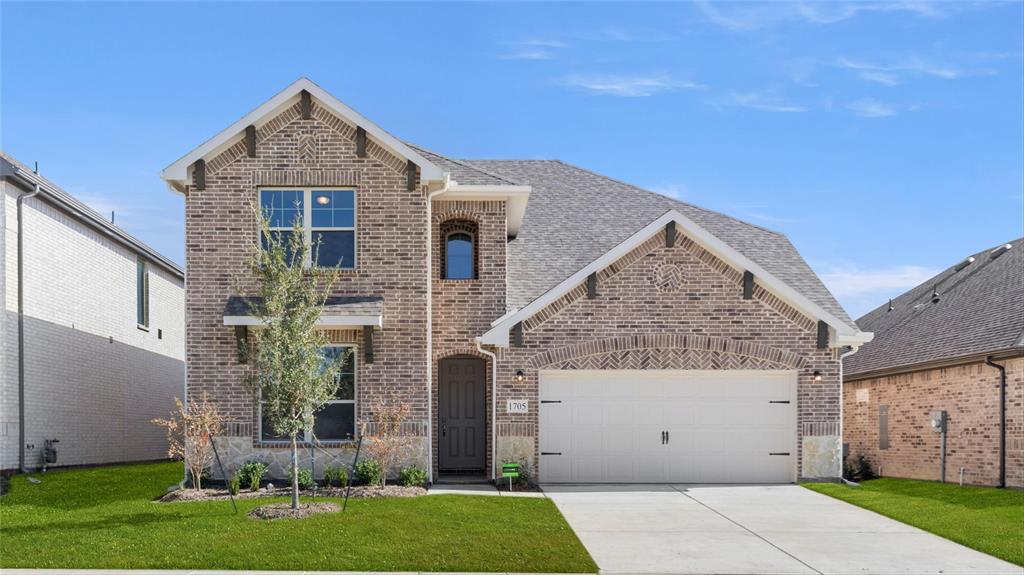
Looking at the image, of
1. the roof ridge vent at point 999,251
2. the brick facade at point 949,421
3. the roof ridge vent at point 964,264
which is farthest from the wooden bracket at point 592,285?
the roof ridge vent at point 964,264

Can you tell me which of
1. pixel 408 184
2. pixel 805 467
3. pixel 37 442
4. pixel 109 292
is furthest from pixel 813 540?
pixel 109 292

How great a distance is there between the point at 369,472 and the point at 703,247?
7.41 m

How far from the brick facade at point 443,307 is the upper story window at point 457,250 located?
114 mm

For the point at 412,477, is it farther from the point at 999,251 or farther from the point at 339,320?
the point at 999,251

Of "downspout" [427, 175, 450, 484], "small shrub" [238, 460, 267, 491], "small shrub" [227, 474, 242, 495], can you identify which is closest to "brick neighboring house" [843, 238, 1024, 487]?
"downspout" [427, 175, 450, 484]

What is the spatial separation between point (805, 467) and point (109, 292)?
17095 millimetres

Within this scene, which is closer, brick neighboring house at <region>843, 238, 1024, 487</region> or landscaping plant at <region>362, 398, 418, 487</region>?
landscaping plant at <region>362, 398, 418, 487</region>

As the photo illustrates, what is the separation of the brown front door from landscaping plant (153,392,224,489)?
4.40 m

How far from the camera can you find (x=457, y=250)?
19.1 m

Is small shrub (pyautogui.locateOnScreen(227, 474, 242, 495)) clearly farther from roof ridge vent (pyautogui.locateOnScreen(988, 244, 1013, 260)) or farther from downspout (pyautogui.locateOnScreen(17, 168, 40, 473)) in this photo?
roof ridge vent (pyautogui.locateOnScreen(988, 244, 1013, 260))

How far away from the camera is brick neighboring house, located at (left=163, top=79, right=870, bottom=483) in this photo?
17.3m

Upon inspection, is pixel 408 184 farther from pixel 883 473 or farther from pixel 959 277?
pixel 959 277

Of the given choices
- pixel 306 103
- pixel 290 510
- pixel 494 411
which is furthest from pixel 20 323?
pixel 494 411

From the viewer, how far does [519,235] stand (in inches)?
829
